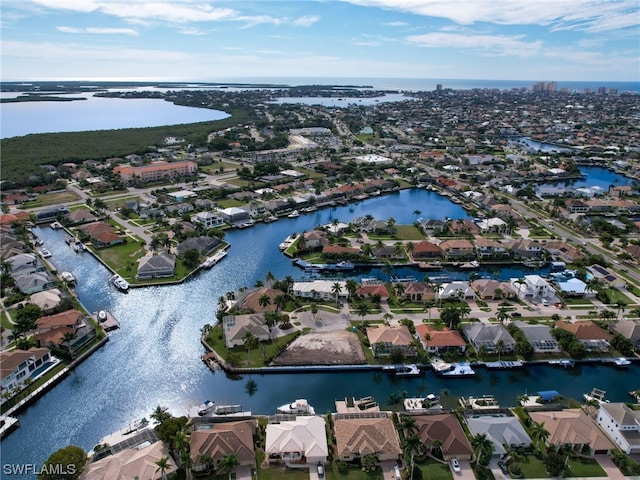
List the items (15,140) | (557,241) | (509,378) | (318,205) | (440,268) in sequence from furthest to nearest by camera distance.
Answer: (15,140)
(318,205)
(557,241)
(440,268)
(509,378)

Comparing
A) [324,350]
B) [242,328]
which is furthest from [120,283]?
[324,350]

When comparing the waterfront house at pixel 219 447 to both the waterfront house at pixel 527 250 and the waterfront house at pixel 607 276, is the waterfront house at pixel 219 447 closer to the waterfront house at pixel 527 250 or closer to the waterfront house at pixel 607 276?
the waterfront house at pixel 607 276

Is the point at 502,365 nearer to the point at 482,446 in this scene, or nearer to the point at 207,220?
the point at 482,446

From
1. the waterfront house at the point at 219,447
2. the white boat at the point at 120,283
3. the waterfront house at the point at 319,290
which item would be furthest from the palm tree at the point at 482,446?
the white boat at the point at 120,283

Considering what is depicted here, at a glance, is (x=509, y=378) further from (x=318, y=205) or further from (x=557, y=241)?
(x=318, y=205)

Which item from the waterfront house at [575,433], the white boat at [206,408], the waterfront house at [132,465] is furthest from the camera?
the white boat at [206,408]

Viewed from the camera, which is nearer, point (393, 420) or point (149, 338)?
point (393, 420)

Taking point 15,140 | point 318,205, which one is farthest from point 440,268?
point 15,140
